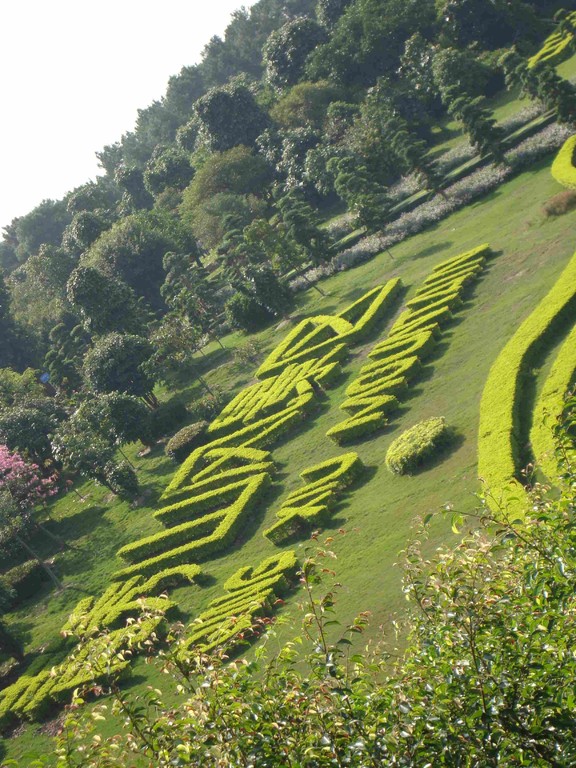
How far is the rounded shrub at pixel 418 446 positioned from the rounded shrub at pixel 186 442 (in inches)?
652

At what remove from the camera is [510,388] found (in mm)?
24812

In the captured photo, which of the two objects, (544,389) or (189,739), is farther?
(544,389)

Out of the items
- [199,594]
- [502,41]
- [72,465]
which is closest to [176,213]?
[502,41]

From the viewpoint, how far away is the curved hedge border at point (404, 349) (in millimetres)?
31141

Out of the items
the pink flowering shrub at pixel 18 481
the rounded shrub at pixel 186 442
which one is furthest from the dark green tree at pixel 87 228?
the rounded shrub at pixel 186 442

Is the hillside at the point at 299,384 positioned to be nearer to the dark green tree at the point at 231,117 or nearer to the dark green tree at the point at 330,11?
the dark green tree at the point at 231,117

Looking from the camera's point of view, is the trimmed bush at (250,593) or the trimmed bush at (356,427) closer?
the trimmed bush at (250,593)

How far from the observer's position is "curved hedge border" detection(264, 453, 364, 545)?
26.8 m

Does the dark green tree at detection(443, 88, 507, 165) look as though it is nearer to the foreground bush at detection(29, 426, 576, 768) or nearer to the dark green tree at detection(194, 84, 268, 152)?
the dark green tree at detection(194, 84, 268, 152)

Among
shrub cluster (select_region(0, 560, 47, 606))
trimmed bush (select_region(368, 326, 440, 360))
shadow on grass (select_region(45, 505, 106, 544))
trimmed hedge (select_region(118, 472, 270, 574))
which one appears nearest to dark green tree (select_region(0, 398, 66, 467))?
shadow on grass (select_region(45, 505, 106, 544))

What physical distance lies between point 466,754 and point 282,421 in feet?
96.2

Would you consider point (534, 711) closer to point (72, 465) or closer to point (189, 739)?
point (189, 739)

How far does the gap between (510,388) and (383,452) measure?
232 inches

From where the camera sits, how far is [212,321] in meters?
57.5
